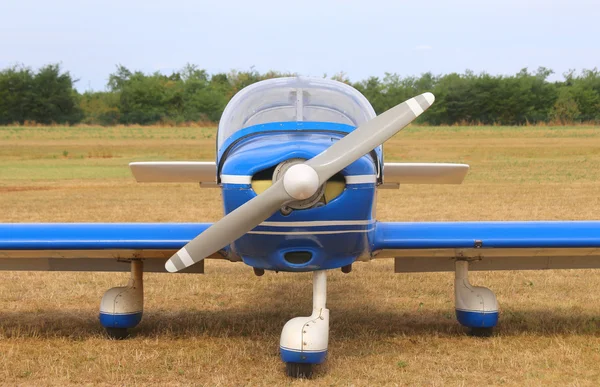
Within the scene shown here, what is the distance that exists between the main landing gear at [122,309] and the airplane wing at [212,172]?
1579 millimetres

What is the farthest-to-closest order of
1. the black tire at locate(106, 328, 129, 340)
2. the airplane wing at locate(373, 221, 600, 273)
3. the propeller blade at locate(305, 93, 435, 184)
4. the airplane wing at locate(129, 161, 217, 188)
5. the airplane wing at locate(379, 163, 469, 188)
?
the airplane wing at locate(379, 163, 469, 188), the airplane wing at locate(129, 161, 217, 188), the black tire at locate(106, 328, 129, 340), the airplane wing at locate(373, 221, 600, 273), the propeller blade at locate(305, 93, 435, 184)

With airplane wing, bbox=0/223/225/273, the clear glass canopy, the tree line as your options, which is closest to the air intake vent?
airplane wing, bbox=0/223/225/273

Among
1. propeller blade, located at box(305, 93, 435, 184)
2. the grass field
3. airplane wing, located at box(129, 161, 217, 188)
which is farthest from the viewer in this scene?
airplane wing, located at box(129, 161, 217, 188)

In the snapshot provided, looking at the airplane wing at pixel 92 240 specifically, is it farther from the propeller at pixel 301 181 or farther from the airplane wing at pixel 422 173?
the airplane wing at pixel 422 173

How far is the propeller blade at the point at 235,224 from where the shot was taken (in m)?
4.92

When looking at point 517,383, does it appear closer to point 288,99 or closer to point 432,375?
point 432,375

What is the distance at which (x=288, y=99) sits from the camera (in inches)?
256

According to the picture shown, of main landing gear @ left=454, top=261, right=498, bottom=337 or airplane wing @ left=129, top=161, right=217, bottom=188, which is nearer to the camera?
main landing gear @ left=454, top=261, right=498, bottom=337

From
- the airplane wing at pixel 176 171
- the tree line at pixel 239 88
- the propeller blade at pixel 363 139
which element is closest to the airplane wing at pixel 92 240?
the airplane wing at pixel 176 171

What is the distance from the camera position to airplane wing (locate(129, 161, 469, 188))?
27.3 ft

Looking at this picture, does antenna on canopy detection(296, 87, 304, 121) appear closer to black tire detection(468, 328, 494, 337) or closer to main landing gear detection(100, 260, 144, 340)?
main landing gear detection(100, 260, 144, 340)

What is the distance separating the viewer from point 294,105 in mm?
6414

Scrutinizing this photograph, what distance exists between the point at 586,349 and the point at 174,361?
131 inches

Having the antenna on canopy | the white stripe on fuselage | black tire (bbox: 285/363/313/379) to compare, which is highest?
the antenna on canopy
